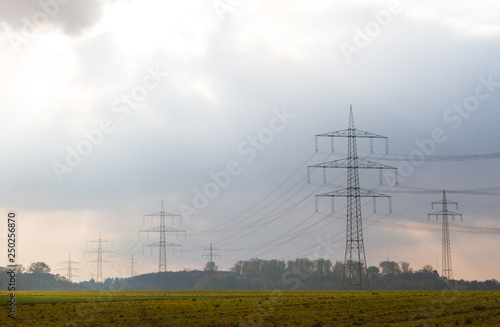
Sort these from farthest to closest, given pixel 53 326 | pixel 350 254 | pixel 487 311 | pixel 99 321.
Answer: pixel 350 254 → pixel 487 311 → pixel 99 321 → pixel 53 326

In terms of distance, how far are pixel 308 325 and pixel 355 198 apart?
183 feet

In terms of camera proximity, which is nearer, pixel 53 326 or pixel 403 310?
pixel 53 326

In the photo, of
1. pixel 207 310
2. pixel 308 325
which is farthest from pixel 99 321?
pixel 308 325

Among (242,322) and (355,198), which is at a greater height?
(355,198)

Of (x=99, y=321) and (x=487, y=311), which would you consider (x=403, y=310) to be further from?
(x=99, y=321)

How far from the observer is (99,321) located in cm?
5800

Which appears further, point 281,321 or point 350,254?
point 350,254

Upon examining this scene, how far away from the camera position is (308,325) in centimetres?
5028

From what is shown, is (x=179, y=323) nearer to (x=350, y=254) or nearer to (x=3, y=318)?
(x=3, y=318)

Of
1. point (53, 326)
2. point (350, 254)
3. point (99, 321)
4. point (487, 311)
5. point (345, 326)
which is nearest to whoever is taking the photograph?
point (345, 326)

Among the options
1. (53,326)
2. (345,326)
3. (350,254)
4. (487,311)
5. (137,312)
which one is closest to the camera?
(345,326)

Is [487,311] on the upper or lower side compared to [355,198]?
lower

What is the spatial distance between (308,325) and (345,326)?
2.84 metres

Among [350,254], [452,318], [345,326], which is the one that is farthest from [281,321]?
[350,254]
